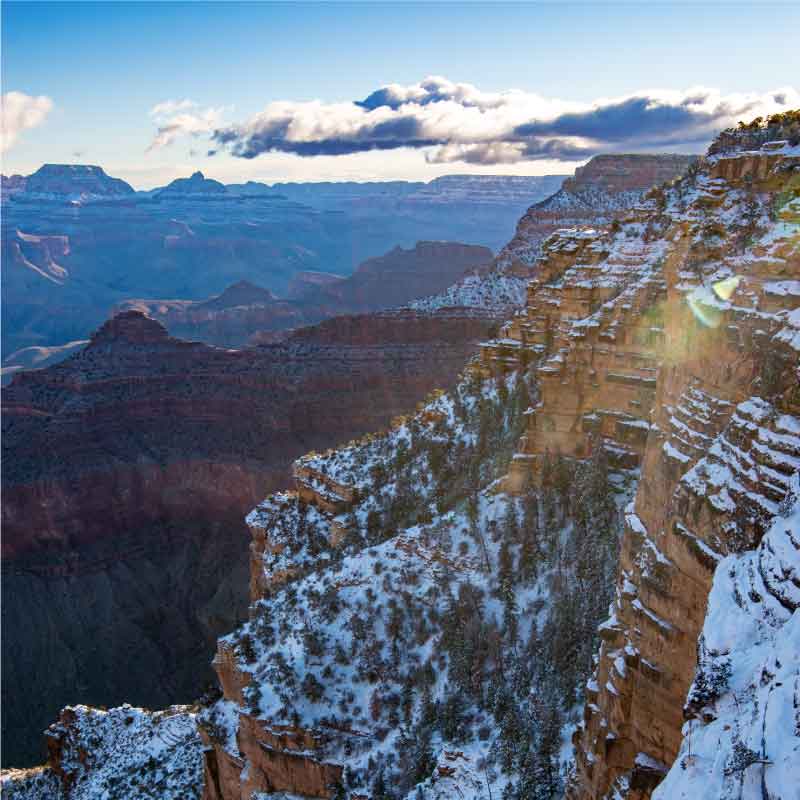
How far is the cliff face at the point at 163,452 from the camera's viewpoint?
62031mm

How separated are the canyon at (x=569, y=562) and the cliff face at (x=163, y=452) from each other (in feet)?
106

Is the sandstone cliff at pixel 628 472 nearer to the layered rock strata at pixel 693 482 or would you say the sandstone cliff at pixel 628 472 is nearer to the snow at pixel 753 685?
the layered rock strata at pixel 693 482

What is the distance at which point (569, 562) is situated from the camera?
1956 cm

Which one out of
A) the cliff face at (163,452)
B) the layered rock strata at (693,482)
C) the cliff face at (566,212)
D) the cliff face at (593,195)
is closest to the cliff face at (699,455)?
the layered rock strata at (693,482)

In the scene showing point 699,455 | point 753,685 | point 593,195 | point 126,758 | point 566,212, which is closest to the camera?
point 753,685

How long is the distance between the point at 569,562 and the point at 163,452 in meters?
60.5

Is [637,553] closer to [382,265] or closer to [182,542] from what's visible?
[182,542]

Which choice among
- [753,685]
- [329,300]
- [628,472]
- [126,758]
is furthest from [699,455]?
[329,300]

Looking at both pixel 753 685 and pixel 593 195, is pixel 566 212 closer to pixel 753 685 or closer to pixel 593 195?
pixel 593 195

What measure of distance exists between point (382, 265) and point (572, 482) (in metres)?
156

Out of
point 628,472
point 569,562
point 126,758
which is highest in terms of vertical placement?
point 628,472

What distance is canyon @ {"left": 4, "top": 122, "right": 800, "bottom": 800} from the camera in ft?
27.0

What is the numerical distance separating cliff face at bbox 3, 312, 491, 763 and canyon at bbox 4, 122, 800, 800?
32188 millimetres

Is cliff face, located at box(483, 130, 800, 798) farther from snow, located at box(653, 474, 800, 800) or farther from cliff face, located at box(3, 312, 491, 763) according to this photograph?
cliff face, located at box(3, 312, 491, 763)
